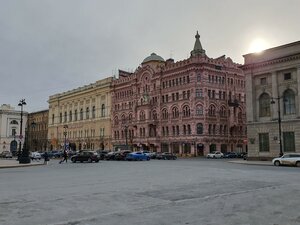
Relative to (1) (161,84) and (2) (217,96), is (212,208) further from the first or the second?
(1) (161,84)

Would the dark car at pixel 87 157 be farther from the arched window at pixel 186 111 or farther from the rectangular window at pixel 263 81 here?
the arched window at pixel 186 111

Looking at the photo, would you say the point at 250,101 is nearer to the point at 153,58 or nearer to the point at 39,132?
the point at 153,58

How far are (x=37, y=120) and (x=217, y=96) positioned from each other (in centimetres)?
8619

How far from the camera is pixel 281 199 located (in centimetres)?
1197

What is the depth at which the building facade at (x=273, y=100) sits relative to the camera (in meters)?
43.2

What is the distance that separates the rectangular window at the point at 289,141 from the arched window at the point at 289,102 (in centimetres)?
277

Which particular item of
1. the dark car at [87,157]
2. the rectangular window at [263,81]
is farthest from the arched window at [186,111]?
the dark car at [87,157]

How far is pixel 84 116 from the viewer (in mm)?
105062

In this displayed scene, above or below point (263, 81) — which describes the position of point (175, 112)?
below

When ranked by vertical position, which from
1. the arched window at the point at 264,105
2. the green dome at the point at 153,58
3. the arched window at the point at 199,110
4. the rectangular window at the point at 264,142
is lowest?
the rectangular window at the point at 264,142

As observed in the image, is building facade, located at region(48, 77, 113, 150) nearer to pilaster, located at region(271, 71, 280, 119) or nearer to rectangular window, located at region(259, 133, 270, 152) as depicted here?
rectangular window, located at region(259, 133, 270, 152)

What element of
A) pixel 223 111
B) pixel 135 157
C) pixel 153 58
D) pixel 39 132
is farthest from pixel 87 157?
pixel 39 132

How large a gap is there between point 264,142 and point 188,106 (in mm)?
27952

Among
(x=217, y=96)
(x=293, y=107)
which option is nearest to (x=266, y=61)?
(x=293, y=107)
